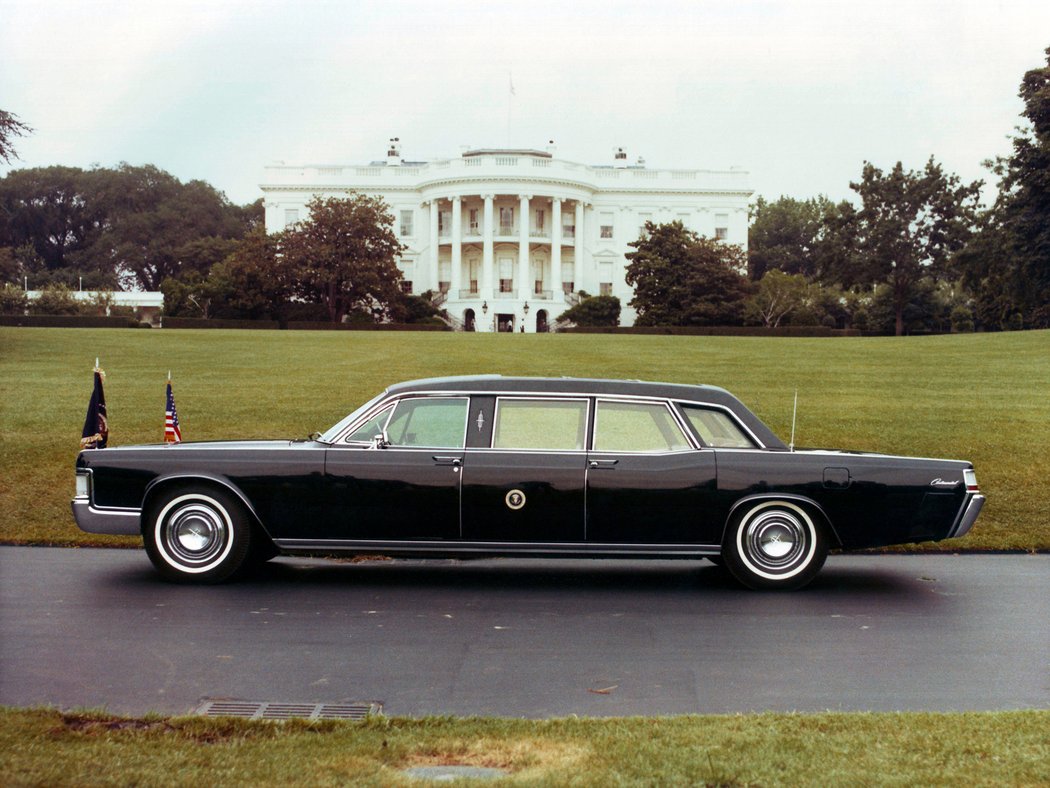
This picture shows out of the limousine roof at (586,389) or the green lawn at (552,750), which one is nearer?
the green lawn at (552,750)

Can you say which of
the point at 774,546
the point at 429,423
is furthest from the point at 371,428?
the point at 774,546

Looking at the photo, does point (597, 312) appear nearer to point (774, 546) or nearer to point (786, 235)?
point (786, 235)

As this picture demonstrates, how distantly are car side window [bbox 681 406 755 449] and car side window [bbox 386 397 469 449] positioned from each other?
1752 millimetres

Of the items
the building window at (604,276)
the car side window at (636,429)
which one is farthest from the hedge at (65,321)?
the car side window at (636,429)

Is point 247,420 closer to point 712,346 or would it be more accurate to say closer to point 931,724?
point 931,724

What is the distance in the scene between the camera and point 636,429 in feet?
27.8

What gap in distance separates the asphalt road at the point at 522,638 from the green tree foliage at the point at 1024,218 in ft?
138

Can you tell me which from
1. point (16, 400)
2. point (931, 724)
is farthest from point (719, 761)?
point (16, 400)

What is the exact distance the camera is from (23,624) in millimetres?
6926

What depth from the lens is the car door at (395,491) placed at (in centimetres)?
815

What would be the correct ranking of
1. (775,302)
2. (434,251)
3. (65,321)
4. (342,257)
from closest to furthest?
(65,321)
(342,257)
(775,302)
(434,251)

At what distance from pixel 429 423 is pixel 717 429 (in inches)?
87.3

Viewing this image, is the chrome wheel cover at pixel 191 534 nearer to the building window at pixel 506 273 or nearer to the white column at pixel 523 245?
the white column at pixel 523 245

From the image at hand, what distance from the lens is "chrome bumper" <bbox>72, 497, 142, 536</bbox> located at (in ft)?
27.3
